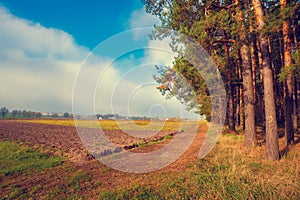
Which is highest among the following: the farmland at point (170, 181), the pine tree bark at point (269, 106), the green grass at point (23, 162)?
the pine tree bark at point (269, 106)

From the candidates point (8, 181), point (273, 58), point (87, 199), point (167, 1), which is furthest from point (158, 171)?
point (273, 58)

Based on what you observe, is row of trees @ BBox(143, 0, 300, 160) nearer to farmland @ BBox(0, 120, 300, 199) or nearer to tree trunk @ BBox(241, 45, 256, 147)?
tree trunk @ BBox(241, 45, 256, 147)

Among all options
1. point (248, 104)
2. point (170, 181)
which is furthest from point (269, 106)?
point (170, 181)

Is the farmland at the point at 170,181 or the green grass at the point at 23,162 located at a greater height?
the farmland at the point at 170,181

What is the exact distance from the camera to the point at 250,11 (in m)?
7.79

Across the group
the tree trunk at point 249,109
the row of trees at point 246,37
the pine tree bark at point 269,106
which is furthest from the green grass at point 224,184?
the tree trunk at point 249,109

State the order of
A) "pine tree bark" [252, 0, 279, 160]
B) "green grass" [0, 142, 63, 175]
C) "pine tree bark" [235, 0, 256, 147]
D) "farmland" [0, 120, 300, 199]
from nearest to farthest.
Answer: "farmland" [0, 120, 300, 199]
"pine tree bark" [252, 0, 279, 160]
"green grass" [0, 142, 63, 175]
"pine tree bark" [235, 0, 256, 147]

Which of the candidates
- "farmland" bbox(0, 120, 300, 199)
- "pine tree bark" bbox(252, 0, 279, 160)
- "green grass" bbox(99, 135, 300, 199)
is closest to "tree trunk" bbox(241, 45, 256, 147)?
"farmland" bbox(0, 120, 300, 199)

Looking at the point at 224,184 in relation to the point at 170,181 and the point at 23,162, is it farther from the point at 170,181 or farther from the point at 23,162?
the point at 23,162

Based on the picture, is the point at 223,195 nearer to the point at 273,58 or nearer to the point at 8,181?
the point at 8,181

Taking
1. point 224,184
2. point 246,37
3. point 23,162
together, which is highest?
point 246,37

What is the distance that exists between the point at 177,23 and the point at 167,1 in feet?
4.83

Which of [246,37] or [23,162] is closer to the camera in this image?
[246,37]

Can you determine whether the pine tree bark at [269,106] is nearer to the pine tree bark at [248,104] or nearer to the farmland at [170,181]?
the farmland at [170,181]
